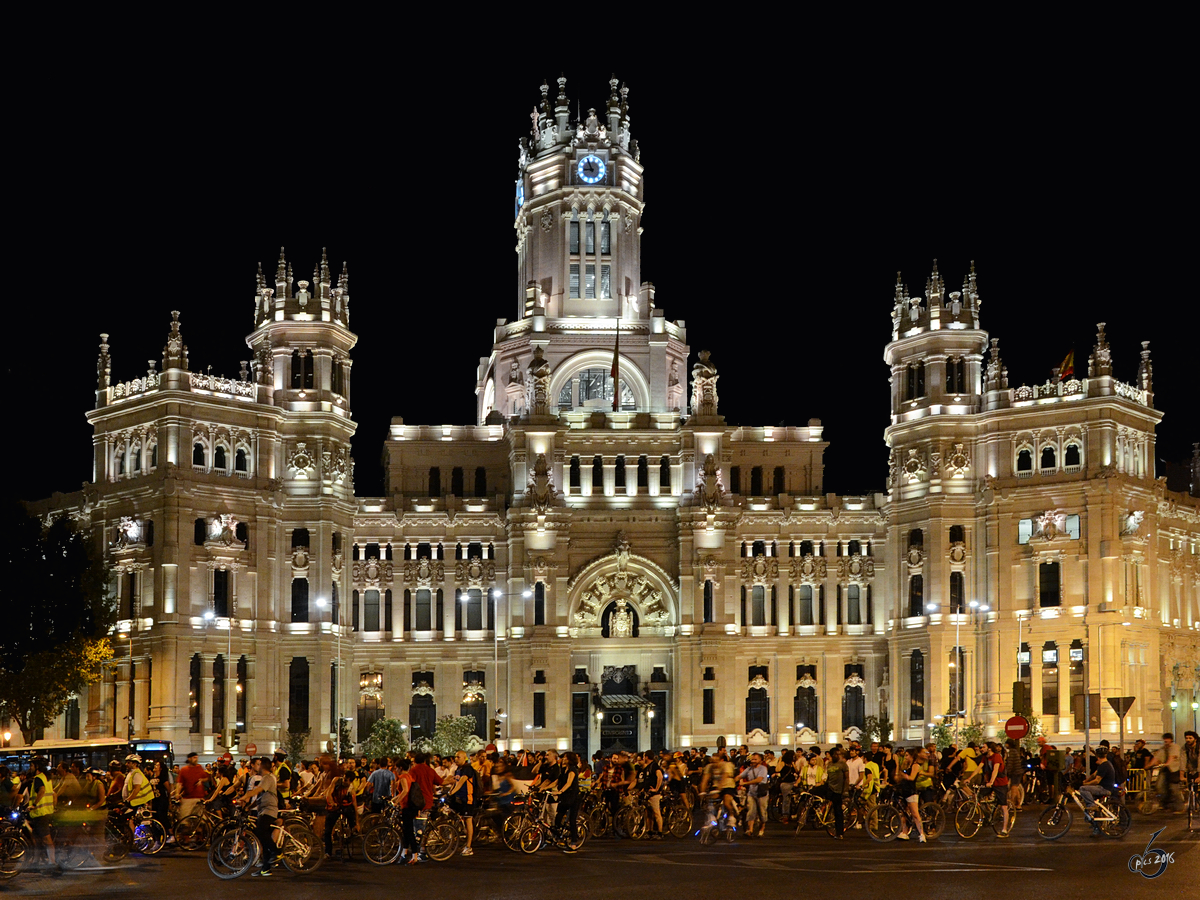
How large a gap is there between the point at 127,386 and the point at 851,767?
69551 mm

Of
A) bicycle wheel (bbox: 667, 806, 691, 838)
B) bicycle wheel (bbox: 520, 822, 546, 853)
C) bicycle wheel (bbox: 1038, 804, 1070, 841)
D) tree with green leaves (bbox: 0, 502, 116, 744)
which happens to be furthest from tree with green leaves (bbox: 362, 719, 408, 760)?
bicycle wheel (bbox: 1038, 804, 1070, 841)

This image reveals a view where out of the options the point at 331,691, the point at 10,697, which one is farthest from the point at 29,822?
the point at 331,691

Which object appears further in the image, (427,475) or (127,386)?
(427,475)

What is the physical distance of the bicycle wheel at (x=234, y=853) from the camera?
40.0m

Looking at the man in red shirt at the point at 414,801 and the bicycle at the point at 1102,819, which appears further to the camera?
the bicycle at the point at 1102,819

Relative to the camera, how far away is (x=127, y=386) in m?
112

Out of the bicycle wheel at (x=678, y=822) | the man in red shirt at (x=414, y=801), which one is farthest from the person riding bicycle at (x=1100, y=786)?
the man in red shirt at (x=414, y=801)

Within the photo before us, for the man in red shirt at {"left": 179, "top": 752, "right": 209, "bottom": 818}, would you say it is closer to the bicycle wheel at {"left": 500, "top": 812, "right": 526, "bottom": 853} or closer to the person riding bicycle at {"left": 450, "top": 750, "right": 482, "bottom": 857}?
the person riding bicycle at {"left": 450, "top": 750, "right": 482, "bottom": 857}

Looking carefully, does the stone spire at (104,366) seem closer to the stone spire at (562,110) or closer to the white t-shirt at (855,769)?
the stone spire at (562,110)

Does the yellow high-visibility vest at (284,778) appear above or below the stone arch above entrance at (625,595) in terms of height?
below

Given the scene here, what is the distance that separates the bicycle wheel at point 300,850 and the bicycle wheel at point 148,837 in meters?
6.66

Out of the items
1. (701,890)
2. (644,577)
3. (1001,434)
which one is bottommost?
(701,890)

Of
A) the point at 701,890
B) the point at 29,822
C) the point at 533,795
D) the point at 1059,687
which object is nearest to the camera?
the point at 701,890

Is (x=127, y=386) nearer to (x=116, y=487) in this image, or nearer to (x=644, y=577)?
(x=116, y=487)
